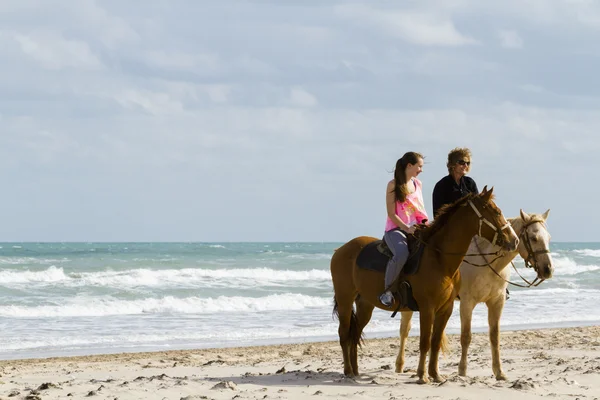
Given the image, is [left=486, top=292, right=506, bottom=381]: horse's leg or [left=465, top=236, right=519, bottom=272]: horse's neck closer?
[left=465, top=236, right=519, bottom=272]: horse's neck

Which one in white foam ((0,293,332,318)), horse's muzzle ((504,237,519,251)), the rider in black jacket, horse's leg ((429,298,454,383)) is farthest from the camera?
white foam ((0,293,332,318))

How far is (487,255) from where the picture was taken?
7.41 metres

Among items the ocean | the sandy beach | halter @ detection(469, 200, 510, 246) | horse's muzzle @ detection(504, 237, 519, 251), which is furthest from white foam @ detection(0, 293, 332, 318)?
horse's muzzle @ detection(504, 237, 519, 251)

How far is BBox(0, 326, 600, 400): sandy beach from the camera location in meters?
6.72

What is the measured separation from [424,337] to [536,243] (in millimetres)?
1275

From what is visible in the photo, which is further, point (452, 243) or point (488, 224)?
point (452, 243)

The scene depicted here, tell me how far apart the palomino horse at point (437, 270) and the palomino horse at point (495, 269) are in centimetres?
40

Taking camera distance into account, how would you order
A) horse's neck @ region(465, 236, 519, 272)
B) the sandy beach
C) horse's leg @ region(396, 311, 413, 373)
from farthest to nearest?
horse's leg @ region(396, 311, 413, 373)
horse's neck @ region(465, 236, 519, 272)
the sandy beach

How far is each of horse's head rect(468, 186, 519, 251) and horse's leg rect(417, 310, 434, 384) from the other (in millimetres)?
849

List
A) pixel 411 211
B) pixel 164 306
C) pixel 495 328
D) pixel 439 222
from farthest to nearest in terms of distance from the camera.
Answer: pixel 164 306 < pixel 495 328 < pixel 411 211 < pixel 439 222

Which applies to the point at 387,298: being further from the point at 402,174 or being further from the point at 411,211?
Answer: the point at 402,174

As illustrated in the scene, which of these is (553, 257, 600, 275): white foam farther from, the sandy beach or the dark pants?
the dark pants

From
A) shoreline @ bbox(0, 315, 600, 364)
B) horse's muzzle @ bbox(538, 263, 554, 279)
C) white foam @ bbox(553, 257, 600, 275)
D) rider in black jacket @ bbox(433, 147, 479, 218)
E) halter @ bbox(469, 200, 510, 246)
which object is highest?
rider in black jacket @ bbox(433, 147, 479, 218)

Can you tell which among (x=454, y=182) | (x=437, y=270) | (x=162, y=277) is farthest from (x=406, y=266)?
(x=162, y=277)
